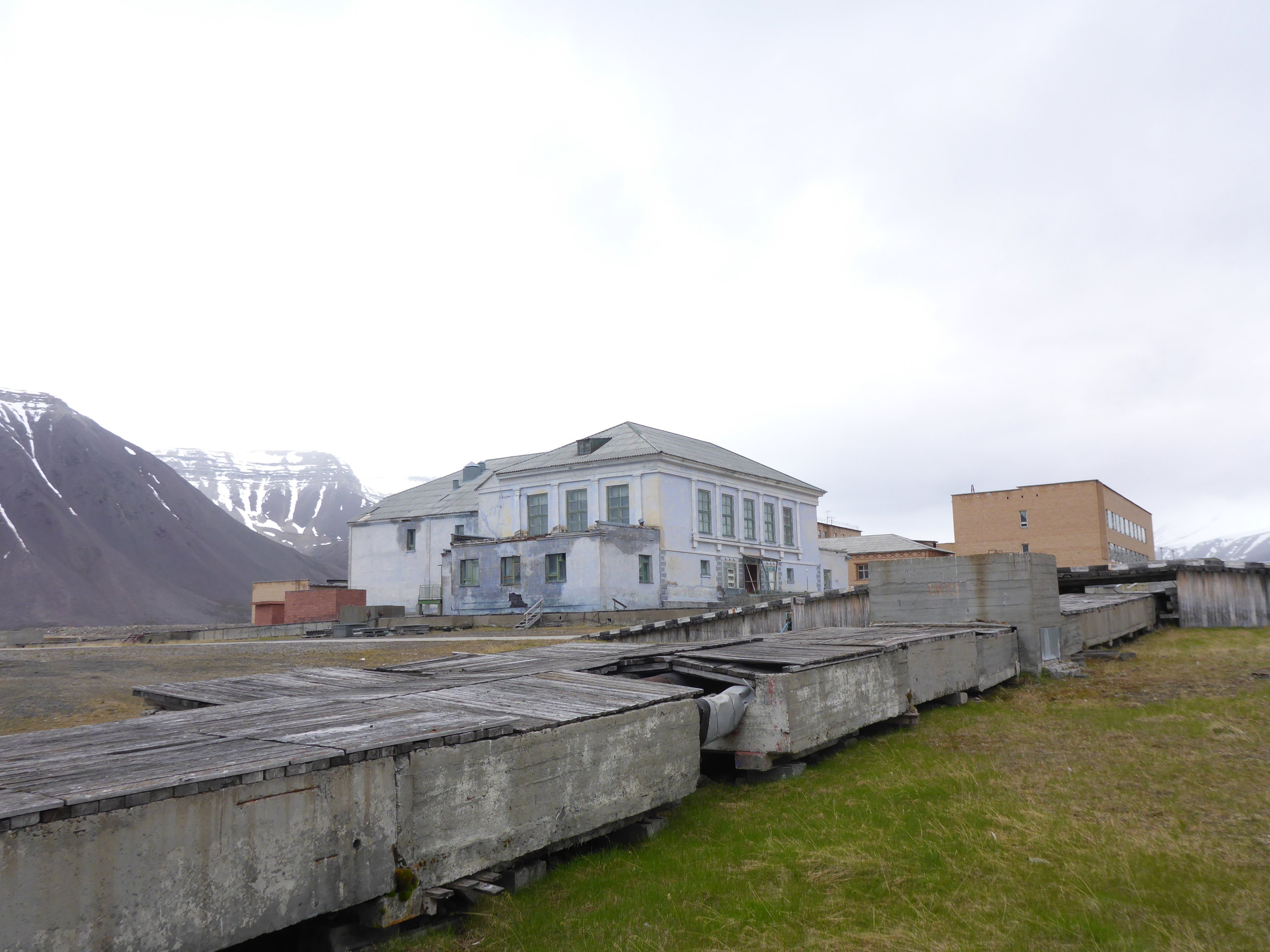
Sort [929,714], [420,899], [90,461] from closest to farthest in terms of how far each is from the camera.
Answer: [420,899] < [929,714] < [90,461]

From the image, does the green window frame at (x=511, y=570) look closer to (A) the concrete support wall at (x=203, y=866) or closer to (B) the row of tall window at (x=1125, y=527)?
(A) the concrete support wall at (x=203, y=866)

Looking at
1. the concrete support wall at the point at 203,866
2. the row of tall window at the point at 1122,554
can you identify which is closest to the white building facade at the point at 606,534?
the concrete support wall at the point at 203,866

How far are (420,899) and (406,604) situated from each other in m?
42.4

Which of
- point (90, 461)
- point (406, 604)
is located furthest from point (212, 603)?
point (406, 604)

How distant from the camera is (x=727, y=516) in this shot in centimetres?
4116

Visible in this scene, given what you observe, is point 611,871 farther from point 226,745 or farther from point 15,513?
point 15,513

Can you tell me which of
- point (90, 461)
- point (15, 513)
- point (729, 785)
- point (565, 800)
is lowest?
point (729, 785)

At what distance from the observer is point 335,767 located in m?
4.17

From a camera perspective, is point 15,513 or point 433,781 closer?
point 433,781

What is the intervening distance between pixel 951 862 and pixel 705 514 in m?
34.5

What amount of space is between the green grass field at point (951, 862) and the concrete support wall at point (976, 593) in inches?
204

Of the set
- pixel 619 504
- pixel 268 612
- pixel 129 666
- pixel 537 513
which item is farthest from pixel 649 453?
pixel 268 612

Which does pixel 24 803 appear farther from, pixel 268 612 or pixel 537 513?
pixel 268 612

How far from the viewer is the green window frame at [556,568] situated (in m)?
35.8
